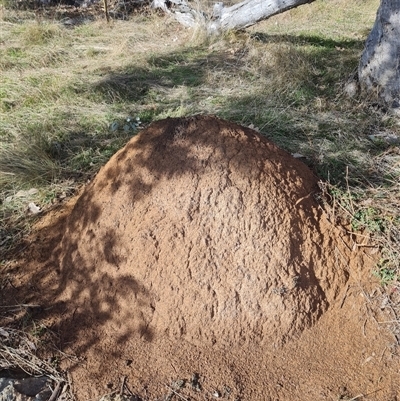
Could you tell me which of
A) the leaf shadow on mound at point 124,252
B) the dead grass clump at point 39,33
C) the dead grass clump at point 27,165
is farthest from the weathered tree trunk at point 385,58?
the dead grass clump at point 39,33

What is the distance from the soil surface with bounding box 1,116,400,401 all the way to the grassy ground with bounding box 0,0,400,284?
15.8 inches

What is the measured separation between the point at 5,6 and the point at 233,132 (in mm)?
7069

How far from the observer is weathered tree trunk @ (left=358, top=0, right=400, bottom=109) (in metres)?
4.25

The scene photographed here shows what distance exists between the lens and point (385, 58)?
4.34 meters

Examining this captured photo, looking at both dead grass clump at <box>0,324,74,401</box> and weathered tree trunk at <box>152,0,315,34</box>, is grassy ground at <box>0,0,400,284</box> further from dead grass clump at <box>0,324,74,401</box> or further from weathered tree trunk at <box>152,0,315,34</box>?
dead grass clump at <box>0,324,74,401</box>

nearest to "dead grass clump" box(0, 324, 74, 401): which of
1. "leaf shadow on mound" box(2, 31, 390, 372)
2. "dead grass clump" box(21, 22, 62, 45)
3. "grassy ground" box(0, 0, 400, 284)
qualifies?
"leaf shadow on mound" box(2, 31, 390, 372)

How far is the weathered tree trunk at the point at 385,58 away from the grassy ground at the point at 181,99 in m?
0.17

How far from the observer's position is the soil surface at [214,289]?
7.11 feet

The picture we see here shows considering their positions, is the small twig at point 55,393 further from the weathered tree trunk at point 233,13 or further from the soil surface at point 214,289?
the weathered tree trunk at point 233,13

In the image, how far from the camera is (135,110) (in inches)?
186

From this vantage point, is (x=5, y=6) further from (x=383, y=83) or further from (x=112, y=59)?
(x=383, y=83)

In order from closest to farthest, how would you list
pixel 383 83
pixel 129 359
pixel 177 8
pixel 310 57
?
1. pixel 129 359
2. pixel 383 83
3. pixel 310 57
4. pixel 177 8

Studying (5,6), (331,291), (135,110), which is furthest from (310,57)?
(5,6)

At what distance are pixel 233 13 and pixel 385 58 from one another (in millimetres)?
2904
